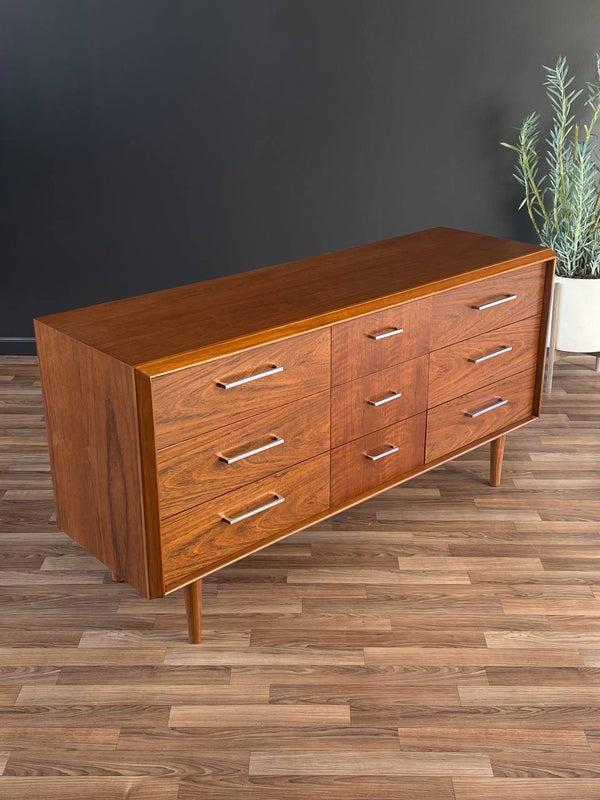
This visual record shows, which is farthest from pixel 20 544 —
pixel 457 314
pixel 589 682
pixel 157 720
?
pixel 589 682

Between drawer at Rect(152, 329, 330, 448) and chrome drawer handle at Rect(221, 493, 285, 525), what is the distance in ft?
0.83

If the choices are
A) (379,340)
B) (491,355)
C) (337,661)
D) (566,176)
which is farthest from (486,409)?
(566,176)

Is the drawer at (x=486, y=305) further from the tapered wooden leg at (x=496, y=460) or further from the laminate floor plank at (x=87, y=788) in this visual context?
the laminate floor plank at (x=87, y=788)

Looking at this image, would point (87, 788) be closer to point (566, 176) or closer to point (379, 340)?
point (379, 340)

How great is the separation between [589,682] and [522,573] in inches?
18.6

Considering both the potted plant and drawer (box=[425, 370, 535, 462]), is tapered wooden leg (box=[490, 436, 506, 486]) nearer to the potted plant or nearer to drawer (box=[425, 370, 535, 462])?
drawer (box=[425, 370, 535, 462])

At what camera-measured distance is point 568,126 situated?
396cm

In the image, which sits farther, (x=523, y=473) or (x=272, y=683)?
(x=523, y=473)

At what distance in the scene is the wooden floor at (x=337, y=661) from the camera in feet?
6.40

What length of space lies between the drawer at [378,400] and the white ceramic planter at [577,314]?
141cm

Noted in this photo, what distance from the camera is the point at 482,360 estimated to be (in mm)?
2711

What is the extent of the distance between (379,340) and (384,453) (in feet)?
1.13

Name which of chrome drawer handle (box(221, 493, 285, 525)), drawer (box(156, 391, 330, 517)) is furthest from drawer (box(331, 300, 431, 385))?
chrome drawer handle (box(221, 493, 285, 525))

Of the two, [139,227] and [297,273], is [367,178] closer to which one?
[139,227]
